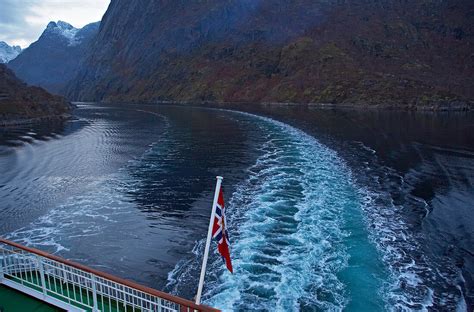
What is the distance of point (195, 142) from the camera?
5247 cm

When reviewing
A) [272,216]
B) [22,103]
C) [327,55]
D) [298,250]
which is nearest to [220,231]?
[298,250]

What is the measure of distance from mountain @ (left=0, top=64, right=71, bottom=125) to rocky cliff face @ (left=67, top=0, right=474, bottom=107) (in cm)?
6571

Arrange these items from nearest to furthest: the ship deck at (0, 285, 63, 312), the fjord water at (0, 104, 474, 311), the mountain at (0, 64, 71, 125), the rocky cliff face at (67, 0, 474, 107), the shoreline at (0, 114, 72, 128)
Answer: the ship deck at (0, 285, 63, 312) → the fjord water at (0, 104, 474, 311) → the shoreline at (0, 114, 72, 128) → the mountain at (0, 64, 71, 125) → the rocky cliff face at (67, 0, 474, 107)

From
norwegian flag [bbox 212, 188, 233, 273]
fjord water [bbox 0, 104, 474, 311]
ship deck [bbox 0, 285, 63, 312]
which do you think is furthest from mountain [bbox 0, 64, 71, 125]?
norwegian flag [bbox 212, 188, 233, 273]

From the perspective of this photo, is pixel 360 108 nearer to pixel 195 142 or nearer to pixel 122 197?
pixel 195 142

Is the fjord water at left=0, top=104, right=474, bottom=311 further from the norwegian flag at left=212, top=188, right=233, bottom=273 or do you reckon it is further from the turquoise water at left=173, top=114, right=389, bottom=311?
the norwegian flag at left=212, top=188, right=233, bottom=273

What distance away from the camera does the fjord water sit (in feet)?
51.2

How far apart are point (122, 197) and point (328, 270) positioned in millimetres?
17566

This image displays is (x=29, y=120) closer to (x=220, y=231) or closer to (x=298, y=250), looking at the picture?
(x=298, y=250)

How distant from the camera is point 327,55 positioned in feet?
448

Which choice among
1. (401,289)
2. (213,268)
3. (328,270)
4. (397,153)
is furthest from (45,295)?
(397,153)

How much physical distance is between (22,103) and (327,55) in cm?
9818

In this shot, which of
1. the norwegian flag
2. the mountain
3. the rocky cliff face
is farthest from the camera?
Answer: the rocky cliff face

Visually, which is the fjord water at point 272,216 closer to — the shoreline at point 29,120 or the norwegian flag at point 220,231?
the norwegian flag at point 220,231
